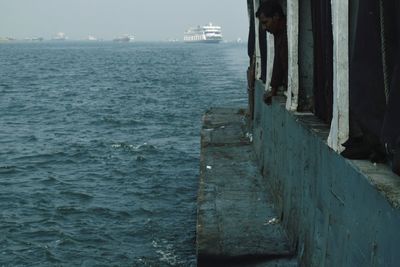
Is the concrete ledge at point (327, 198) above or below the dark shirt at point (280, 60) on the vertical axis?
below

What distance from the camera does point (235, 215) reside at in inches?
327

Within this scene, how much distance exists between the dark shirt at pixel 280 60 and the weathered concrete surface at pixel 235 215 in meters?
1.85

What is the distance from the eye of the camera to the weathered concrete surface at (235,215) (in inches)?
273

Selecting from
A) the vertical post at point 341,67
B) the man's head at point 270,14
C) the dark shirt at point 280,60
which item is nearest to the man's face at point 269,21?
the man's head at point 270,14

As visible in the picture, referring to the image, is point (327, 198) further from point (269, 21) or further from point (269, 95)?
point (269, 95)

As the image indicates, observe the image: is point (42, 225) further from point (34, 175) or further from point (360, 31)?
point (360, 31)

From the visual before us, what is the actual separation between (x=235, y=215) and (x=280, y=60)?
2399 millimetres

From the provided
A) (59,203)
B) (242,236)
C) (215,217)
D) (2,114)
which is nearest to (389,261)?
(242,236)

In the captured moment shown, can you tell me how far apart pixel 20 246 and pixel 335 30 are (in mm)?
8425

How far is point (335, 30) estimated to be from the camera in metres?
4.88

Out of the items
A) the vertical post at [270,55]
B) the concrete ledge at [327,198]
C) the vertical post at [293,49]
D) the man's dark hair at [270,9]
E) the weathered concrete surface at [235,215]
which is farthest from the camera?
the vertical post at [270,55]

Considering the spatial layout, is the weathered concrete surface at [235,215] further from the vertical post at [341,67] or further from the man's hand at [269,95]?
the vertical post at [341,67]

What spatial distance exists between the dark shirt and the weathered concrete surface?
185 centimetres

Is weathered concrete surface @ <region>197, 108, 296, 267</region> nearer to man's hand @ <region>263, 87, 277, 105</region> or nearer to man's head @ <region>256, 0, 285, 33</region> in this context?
man's hand @ <region>263, 87, 277, 105</region>
